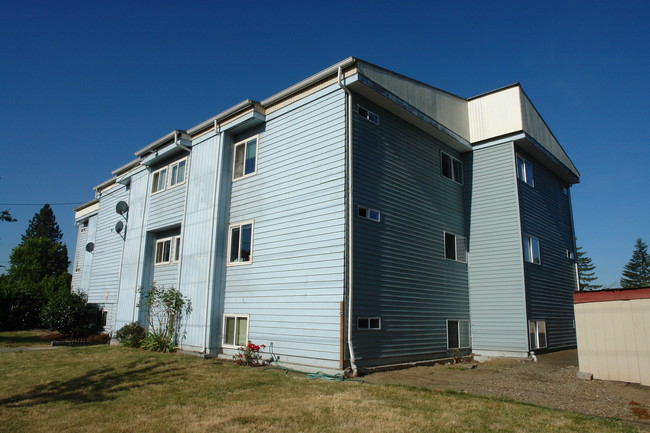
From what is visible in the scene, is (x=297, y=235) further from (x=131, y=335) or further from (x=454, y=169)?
(x=131, y=335)

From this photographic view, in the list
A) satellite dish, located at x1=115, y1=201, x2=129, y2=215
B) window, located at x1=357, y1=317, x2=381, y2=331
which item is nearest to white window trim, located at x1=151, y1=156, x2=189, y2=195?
satellite dish, located at x1=115, y1=201, x2=129, y2=215

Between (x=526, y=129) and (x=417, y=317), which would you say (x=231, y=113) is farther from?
(x=526, y=129)

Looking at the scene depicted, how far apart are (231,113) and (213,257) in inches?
196

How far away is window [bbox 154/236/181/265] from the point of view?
58.7 feet

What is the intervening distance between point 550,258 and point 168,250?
15.5 metres

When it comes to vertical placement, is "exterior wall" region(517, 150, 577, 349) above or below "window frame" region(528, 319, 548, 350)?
above

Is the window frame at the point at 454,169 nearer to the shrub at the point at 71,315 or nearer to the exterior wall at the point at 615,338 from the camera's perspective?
the exterior wall at the point at 615,338

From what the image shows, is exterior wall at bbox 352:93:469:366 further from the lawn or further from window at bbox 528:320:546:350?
the lawn

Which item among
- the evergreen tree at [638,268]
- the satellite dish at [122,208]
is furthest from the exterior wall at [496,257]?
the evergreen tree at [638,268]

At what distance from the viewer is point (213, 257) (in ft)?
48.3

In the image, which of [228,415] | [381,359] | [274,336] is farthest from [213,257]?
[228,415]

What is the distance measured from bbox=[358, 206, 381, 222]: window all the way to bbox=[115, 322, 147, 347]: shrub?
10.5 meters

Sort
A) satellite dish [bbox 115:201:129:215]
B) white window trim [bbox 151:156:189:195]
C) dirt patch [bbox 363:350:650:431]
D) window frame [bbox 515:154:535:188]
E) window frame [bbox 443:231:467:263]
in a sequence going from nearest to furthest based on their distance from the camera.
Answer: dirt patch [bbox 363:350:650:431]
window frame [bbox 443:231:467:263]
window frame [bbox 515:154:535:188]
white window trim [bbox 151:156:189:195]
satellite dish [bbox 115:201:129:215]

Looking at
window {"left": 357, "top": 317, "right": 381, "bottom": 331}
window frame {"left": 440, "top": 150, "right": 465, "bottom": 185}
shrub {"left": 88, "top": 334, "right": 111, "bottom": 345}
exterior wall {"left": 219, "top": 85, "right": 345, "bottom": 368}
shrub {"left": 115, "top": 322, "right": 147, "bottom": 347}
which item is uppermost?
window frame {"left": 440, "top": 150, "right": 465, "bottom": 185}
